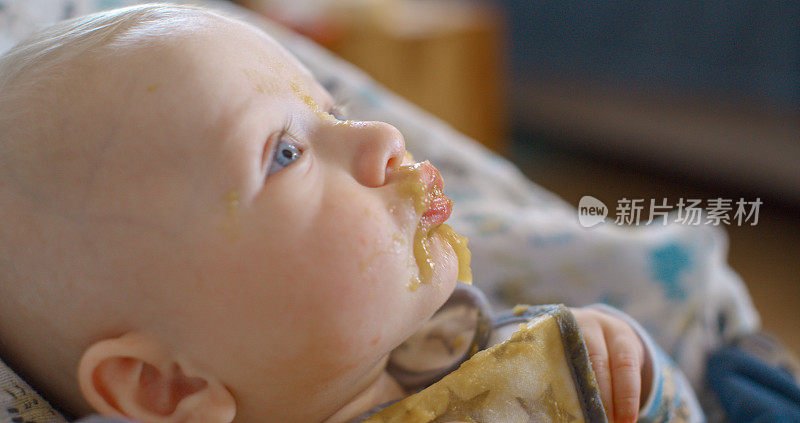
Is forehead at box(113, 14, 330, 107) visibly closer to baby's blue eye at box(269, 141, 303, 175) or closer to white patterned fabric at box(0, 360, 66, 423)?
baby's blue eye at box(269, 141, 303, 175)

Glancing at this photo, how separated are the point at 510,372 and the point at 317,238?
15cm

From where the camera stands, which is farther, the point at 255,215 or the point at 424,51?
the point at 424,51

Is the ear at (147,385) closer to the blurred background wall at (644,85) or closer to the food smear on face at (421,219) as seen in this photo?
the food smear on face at (421,219)

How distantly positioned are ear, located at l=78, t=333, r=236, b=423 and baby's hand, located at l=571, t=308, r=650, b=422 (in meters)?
0.23

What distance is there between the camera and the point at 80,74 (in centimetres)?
37

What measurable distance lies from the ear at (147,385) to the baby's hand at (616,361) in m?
0.23

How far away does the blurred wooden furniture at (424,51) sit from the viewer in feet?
4.83

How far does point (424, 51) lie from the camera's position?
4.84 feet

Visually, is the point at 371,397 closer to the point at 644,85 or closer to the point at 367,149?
the point at 367,149

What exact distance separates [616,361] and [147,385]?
28cm

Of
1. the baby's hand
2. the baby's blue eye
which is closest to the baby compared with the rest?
the baby's blue eye

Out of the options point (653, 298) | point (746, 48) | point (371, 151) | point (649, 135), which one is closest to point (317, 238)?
point (371, 151)

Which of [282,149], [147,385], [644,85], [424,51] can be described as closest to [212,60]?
[282,149]

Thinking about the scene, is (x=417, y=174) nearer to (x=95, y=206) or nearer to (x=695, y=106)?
(x=95, y=206)
